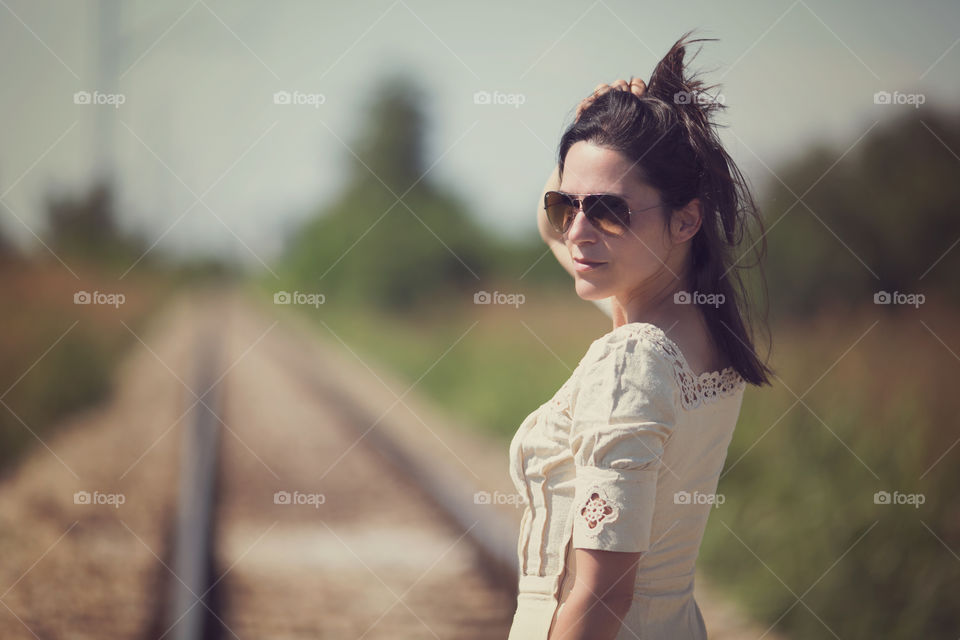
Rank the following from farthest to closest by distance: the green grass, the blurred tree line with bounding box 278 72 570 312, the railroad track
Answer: the blurred tree line with bounding box 278 72 570 312 < the railroad track < the green grass

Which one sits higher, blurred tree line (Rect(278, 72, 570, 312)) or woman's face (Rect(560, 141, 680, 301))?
blurred tree line (Rect(278, 72, 570, 312))

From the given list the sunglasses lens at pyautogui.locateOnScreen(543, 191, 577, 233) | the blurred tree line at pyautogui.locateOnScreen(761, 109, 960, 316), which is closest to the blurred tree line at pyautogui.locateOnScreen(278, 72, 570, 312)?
→ the blurred tree line at pyautogui.locateOnScreen(761, 109, 960, 316)

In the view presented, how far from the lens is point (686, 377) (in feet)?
5.39

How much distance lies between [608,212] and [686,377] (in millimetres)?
398

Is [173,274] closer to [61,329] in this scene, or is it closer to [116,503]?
[61,329]

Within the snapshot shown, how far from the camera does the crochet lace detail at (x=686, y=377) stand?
1.62 meters

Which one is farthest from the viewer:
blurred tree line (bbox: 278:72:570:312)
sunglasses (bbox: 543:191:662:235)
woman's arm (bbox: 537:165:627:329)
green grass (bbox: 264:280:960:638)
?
blurred tree line (bbox: 278:72:570:312)

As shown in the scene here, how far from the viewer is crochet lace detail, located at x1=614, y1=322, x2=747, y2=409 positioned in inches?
63.9

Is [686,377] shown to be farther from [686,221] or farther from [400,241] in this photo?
[400,241]

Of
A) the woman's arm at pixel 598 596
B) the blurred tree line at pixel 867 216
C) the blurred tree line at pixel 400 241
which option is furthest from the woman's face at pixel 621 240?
the blurred tree line at pixel 400 241

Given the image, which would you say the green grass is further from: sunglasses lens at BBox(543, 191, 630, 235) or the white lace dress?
sunglasses lens at BBox(543, 191, 630, 235)

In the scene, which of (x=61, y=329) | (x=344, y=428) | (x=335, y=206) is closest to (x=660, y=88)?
(x=344, y=428)

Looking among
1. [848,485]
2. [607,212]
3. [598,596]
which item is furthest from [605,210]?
[848,485]

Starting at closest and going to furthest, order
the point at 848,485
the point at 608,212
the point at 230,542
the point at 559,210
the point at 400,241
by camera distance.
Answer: the point at 608,212
the point at 559,210
the point at 848,485
the point at 230,542
the point at 400,241
